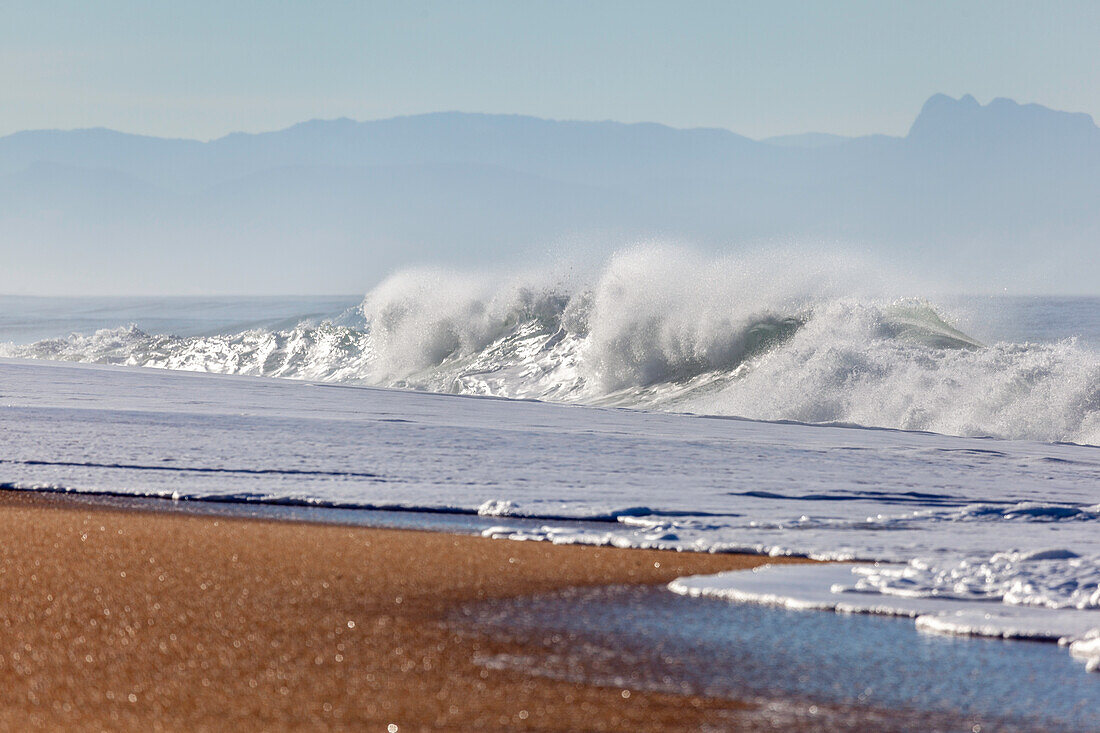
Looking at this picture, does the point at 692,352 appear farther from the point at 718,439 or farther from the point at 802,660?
the point at 802,660

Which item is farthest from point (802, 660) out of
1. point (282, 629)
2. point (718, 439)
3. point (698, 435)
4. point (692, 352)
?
point (692, 352)

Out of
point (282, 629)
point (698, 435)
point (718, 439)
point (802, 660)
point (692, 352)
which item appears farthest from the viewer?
point (692, 352)

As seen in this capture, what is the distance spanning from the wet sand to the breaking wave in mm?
12245

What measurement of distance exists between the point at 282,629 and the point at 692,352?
19.7 m

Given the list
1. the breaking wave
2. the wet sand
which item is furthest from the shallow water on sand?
the breaking wave

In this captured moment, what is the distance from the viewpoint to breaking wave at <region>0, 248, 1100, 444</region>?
1706 cm

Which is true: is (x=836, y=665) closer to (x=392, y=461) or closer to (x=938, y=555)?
(x=938, y=555)

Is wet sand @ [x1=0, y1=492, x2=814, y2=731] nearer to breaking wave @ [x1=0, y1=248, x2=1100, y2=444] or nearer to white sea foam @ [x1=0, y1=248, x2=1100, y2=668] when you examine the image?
white sea foam @ [x1=0, y1=248, x2=1100, y2=668]

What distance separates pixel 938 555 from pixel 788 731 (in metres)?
3.17

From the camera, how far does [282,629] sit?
4.00m

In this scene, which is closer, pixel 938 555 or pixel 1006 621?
pixel 1006 621

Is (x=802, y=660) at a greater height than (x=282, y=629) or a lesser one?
lesser

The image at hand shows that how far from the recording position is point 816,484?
29.5 ft

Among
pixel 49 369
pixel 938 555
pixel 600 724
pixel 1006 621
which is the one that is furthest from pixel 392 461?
pixel 49 369
